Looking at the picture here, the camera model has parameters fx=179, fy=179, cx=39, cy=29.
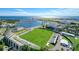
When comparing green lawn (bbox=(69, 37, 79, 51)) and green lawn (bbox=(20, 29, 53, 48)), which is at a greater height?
green lawn (bbox=(20, 29, 53, 48))

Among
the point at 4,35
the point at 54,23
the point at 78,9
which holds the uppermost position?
the point at 78,9

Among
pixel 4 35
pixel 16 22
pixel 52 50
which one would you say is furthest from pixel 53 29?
pixel 4 35

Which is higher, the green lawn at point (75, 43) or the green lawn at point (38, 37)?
the green lawn at point (38, 37)
